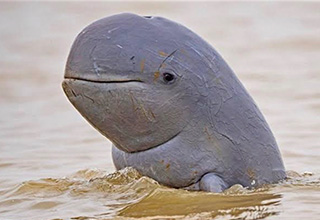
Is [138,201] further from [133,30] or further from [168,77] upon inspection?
[133,30]

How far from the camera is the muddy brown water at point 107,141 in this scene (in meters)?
7.14

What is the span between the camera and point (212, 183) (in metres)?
7.03

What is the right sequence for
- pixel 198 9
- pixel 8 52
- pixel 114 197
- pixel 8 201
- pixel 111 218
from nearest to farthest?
pixel 111 218 → pixel 114 197 → pixel 8 201 → pixel 8 52 → pixel 198 9

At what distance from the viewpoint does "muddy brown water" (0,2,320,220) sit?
7.14m

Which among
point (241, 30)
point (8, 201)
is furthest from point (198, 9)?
point (8, 201)

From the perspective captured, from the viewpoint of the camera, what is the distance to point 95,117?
700 cm

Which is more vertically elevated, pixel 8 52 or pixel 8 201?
pixel 8 52

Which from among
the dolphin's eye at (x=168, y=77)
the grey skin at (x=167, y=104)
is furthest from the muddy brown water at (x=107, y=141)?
the dolphin's eye at (x=168, y=77)

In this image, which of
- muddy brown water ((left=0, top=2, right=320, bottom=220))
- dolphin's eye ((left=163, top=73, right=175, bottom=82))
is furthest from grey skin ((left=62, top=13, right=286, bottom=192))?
muddy brown water ((left=0, top=2, right=320, bottom=220))

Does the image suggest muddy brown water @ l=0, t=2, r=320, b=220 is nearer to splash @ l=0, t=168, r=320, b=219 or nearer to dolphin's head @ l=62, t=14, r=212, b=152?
splash @ l=0, t=168, r=320, b=219

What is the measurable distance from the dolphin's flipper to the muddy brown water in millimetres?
41

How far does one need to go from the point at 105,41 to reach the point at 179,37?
1.55 ft

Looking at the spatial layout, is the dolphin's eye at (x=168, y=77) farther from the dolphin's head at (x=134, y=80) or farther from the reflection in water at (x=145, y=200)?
the reflection in water at (x=145, y=200)

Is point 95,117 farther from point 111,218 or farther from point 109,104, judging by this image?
point 111,218
